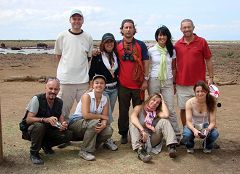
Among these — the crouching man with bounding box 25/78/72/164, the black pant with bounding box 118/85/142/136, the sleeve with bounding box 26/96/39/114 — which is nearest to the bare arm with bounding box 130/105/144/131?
the black pant with bounding box 118/85/142/136

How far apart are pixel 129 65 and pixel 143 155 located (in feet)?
4.18

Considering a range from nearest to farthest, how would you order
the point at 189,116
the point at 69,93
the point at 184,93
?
the point at 189,116 → the point at 69,93 → the point at 184,93

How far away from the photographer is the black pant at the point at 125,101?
5684mm

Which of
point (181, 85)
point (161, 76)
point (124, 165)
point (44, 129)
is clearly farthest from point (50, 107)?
point (181, 85)

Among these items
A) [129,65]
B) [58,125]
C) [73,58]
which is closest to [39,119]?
[58,125]

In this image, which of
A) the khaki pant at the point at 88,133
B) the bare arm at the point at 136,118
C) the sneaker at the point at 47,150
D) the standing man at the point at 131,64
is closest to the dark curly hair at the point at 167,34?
the standing man at the point at 131,64

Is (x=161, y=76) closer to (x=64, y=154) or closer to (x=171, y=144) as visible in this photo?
(x=171, y=144)

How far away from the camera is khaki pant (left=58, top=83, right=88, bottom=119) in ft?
18.3

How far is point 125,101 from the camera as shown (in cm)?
575

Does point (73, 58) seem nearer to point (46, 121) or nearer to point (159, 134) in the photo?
point (46, 121)

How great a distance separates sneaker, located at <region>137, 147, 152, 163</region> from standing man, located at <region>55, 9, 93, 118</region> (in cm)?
120

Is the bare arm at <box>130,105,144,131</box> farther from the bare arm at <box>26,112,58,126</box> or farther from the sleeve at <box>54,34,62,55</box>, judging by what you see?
the sleeve at <box>54,34,62,55</box>

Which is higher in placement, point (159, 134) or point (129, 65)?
point (129, 65)

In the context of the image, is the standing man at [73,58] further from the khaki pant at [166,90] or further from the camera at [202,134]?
the camera at [202,134]
